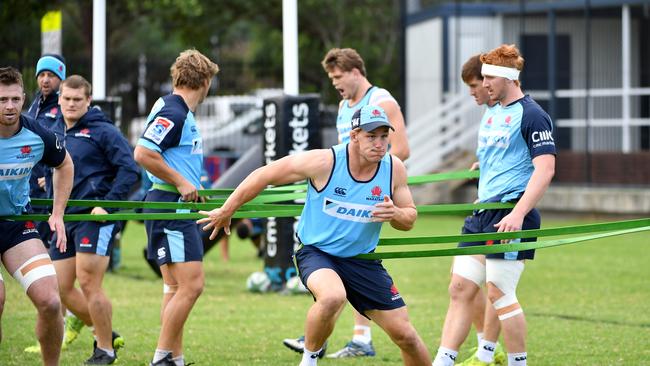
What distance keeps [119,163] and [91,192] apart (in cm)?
33

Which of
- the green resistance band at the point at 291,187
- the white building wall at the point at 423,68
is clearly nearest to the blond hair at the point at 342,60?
the green resistance band at the point at 291,187

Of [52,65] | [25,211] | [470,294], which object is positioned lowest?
[470,294]

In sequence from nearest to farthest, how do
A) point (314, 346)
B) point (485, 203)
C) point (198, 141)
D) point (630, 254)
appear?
point (314, 346) < point (485, 203) < point (198, 141) < point (630, 254)

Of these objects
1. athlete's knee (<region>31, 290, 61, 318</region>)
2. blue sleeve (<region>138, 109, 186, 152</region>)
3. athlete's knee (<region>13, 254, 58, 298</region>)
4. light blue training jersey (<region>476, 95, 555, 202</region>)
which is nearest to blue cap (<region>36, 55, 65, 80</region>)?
blue sleeve (<region>138, 109, 186, 152</region>)

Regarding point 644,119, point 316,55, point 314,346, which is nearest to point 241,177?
point 314,346

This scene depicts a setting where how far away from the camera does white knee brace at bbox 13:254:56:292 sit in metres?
7.00

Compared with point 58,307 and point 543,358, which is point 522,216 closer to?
point 543,358

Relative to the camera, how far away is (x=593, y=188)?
2428 centimetres

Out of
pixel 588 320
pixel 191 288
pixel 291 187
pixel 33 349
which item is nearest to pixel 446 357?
pixel 291 187

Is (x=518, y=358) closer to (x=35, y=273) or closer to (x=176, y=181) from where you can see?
(x=176, y=181)

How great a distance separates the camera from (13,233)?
720 cm

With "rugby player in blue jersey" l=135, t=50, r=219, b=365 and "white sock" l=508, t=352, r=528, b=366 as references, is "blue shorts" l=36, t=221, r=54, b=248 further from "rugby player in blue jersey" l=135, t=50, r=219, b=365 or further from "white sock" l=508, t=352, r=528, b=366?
"white sock" l=508, t=352, r=528, b=366

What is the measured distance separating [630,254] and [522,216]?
11122mm

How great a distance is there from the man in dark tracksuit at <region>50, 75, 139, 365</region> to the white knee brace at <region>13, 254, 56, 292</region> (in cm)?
162
